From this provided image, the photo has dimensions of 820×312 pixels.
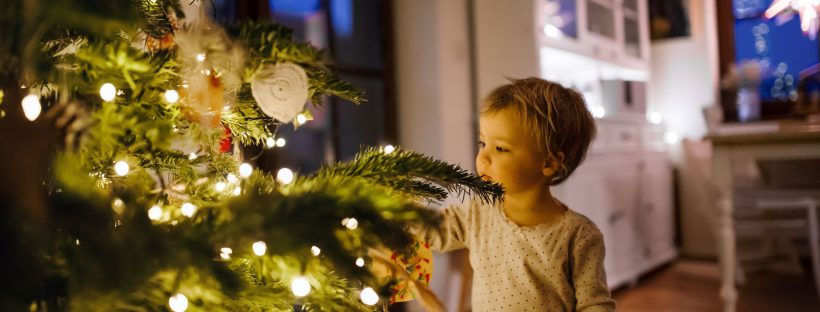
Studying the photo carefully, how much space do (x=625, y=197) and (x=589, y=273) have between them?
1.97 metres

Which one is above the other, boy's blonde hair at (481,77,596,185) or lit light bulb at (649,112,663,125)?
lit light bulb at (649,112,663,125)

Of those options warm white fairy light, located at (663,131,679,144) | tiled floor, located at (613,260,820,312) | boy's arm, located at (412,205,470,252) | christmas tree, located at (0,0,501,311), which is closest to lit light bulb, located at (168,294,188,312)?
christmas tree, located at (0,0,501,311)

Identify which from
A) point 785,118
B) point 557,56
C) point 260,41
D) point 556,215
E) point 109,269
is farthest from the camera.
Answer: point 785,118

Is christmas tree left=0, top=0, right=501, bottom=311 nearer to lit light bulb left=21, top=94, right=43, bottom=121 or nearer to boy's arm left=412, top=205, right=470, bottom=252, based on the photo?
lit light bulb left=21, top=94, right=43, bottom=121

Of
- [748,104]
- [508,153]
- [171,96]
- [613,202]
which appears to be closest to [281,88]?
[171,96]

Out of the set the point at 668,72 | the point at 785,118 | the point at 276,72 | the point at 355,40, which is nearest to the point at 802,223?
the point at 785,118

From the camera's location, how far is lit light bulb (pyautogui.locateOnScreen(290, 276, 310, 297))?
1.59 feet

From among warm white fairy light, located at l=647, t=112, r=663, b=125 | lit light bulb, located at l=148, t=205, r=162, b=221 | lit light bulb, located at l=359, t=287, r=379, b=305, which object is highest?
warm white fairy light, located at l=647, t=112, r=663, b=125

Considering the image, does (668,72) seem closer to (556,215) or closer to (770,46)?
(770,46)

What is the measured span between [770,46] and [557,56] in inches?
63.2

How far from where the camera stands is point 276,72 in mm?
496

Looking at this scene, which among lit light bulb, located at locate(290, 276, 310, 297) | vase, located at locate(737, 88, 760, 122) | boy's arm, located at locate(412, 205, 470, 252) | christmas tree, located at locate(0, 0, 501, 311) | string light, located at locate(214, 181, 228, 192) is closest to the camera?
christmas tree, located at locate(0, 0, 501, 311)

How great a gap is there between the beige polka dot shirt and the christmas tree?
1.32 feet

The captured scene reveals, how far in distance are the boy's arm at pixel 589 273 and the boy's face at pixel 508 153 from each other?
0.12 meters
